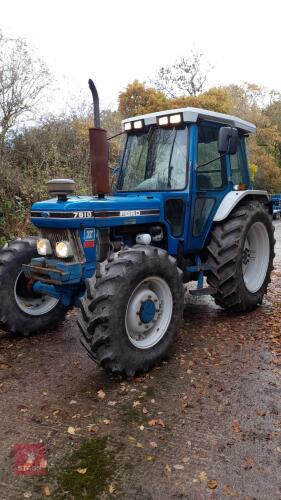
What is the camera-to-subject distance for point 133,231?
4352 mm

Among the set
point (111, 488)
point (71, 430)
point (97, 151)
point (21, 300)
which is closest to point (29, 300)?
point (21, 300)

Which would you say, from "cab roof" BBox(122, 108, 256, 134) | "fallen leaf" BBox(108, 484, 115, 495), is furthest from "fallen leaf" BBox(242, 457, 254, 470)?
"cab roof" BBox(122, 108, 256, 134)

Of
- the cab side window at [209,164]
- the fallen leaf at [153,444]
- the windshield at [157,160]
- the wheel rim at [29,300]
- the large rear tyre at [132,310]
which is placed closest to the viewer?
the fallen leaf at [153,444]

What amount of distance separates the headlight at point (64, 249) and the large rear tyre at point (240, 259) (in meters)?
1.78

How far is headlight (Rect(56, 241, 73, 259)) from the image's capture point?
3.79 m

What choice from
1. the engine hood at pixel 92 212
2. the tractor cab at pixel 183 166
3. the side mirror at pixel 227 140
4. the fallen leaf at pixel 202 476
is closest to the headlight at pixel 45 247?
the engine hood at pixel 92 212

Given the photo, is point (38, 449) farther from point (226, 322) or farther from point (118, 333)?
point (226, 322)

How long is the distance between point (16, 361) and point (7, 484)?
1.70m

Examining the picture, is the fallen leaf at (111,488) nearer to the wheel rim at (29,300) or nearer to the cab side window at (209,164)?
the wheel rim at (29,300)

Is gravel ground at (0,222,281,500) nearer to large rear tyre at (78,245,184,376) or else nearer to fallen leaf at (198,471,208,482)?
fallen leaf at (198,471,208,482)

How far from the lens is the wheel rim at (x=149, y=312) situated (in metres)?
3.60

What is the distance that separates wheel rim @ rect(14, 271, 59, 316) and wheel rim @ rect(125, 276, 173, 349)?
4.59 ft

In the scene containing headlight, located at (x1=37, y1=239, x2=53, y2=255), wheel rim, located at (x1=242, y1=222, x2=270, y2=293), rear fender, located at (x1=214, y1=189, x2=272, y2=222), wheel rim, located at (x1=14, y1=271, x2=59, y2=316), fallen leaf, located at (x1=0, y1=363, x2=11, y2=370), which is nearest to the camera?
fallen leaf, located at (x1=0, y1=363, x2=11, y2=370)

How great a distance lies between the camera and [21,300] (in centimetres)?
452
